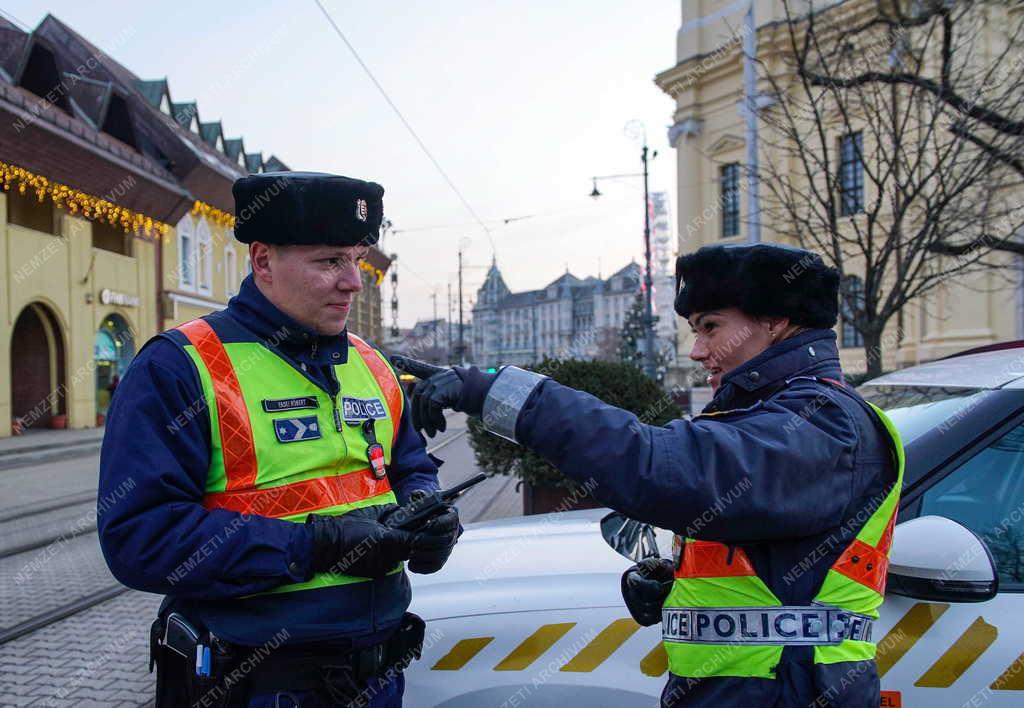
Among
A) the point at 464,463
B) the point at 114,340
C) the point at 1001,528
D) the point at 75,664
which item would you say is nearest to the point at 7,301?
the point at 114,340

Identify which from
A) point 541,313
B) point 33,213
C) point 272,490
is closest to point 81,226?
point 33,213

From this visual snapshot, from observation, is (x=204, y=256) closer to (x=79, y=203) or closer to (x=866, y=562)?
(x=79, y=203)

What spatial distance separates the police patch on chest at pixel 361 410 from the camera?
1.97 m

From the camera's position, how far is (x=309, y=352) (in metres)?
2.00

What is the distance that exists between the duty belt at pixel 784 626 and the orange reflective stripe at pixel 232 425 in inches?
42.5

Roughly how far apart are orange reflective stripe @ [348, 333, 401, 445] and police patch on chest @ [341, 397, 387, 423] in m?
0.07

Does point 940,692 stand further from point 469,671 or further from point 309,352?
point 309,352

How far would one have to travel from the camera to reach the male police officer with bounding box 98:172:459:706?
64.7 inches

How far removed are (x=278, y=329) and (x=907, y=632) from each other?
71.1 inches

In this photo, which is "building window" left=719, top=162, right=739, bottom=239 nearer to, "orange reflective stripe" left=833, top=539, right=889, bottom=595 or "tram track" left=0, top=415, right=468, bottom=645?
"tram track" left=0, top=415, right=468, bottom=645

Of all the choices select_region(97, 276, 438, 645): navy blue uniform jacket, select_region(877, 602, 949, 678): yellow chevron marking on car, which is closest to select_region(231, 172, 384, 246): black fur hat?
select_region(97, 276, 438, 645): navy blue uniform jacket

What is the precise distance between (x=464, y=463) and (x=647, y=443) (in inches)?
474

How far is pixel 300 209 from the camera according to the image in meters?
1.92

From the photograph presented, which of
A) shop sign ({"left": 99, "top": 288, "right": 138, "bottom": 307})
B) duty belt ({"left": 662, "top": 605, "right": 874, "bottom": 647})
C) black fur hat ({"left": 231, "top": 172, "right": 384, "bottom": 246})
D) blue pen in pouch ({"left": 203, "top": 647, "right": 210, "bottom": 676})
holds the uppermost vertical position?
shop sign ({"left": 99, "top": 288, "right": 138, "bottom": 307})
